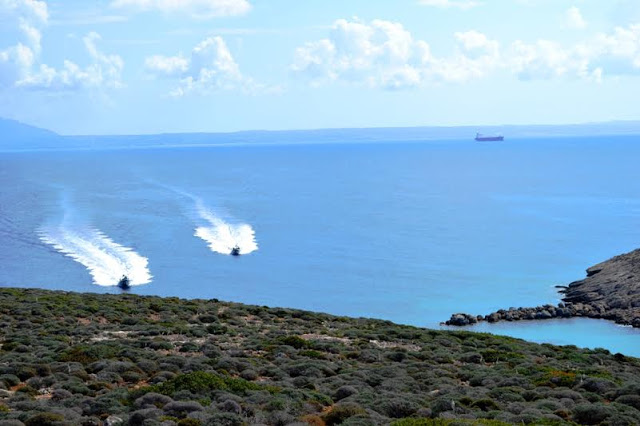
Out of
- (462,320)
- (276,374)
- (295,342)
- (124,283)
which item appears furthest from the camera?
(124,283)

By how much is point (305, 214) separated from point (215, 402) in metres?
103

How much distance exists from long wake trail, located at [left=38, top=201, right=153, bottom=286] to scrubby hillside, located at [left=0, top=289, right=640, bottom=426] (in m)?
37.3

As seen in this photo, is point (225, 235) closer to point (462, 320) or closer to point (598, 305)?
point (462, 320)

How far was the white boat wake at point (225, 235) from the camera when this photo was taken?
290ft

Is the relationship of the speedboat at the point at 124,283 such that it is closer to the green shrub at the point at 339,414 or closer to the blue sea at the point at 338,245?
the blue sea at the point at 338,245

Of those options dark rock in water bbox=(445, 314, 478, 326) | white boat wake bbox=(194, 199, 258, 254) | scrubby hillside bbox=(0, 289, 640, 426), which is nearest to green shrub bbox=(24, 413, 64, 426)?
scrubby hillside bbox=(0, 289, 640, 426)

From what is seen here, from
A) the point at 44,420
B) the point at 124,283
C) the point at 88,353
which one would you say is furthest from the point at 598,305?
the point at 44,420

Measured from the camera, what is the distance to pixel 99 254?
259ft

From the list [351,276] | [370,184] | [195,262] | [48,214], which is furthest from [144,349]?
[370,184]

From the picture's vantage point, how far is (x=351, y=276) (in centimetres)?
7369

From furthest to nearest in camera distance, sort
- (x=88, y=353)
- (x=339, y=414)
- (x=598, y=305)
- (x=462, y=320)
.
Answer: (x=598, y=305) < (x=462, y=320) < (x=88, y=353) < (x=339, y=414)

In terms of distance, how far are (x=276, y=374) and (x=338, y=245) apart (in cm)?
7064

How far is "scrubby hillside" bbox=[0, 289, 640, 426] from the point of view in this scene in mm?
15727

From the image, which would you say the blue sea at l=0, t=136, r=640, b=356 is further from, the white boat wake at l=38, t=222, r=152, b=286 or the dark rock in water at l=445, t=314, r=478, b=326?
the dark rock in water at l=445, t=314, r=478, b=326
